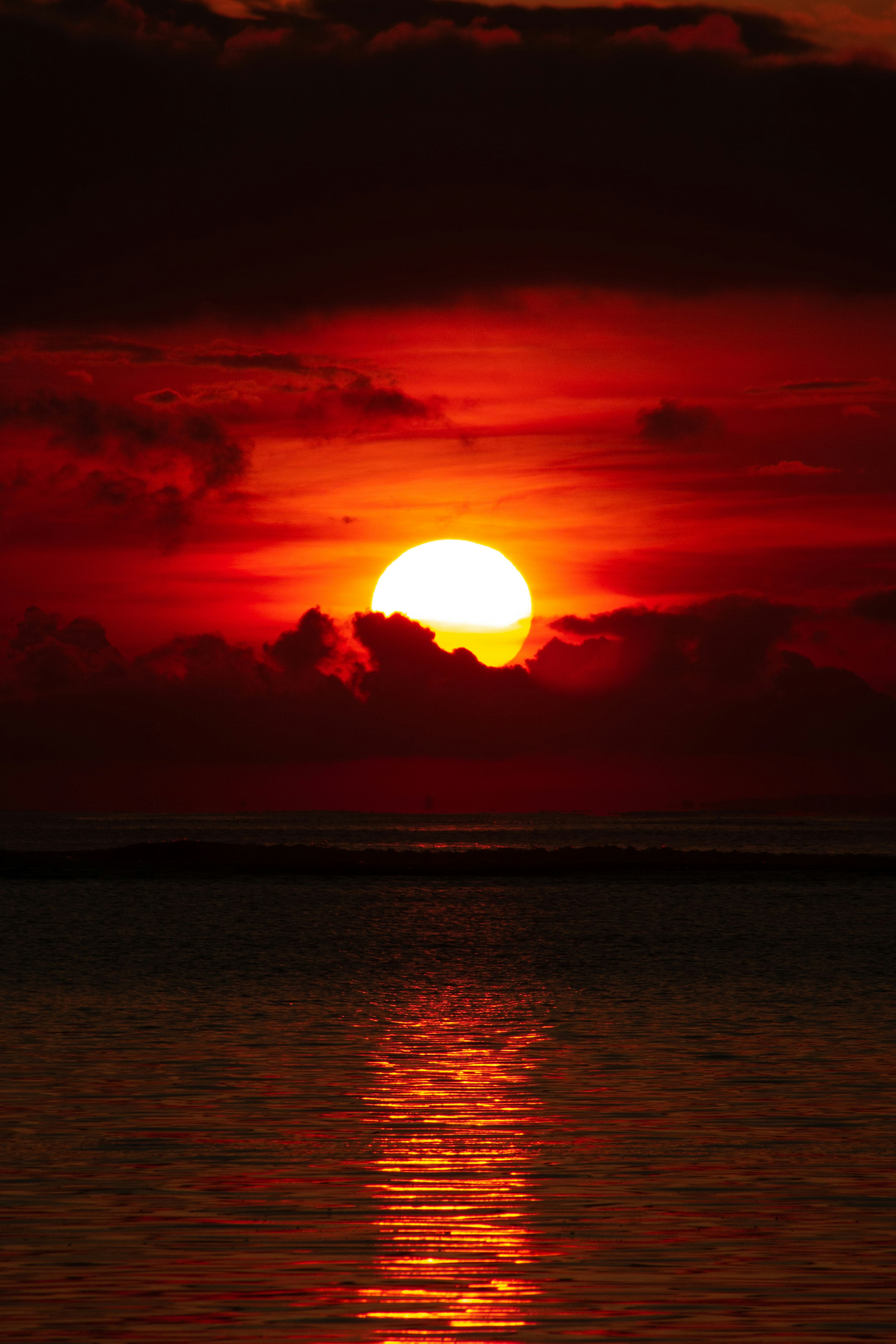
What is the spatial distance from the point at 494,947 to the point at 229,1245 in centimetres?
5007

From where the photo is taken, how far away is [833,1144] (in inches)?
947

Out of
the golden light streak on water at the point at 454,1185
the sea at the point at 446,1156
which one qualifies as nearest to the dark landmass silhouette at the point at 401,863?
the sea at the point at 446,1156

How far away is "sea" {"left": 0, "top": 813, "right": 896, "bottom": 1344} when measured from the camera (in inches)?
631

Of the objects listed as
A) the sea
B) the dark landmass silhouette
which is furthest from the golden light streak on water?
the dark landmass silhouette

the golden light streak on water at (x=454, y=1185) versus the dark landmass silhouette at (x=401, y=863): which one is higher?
the golden light streak on water at (x=454, y=1185)

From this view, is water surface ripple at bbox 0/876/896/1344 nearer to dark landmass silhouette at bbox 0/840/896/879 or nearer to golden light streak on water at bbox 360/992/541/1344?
golden light streak on water at bbox 360/992/541/1344

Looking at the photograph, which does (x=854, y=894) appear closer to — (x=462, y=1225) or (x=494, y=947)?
(x=494, y=947)

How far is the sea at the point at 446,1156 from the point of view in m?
16.0

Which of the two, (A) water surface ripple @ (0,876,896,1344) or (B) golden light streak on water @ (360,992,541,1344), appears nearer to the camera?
(B) golden light streak on water @ (360,992,541,1344)

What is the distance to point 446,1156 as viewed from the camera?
23.1 m

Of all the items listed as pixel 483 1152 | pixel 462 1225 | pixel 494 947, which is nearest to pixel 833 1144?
pixel 483 1152

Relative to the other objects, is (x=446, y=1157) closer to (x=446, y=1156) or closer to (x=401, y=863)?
(x=446, y=1156)

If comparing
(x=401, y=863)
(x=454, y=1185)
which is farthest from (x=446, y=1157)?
(x=401, y=863)

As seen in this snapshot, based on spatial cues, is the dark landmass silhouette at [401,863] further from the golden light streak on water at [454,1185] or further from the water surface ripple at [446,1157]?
the golden light streak on water at [454,1185]
